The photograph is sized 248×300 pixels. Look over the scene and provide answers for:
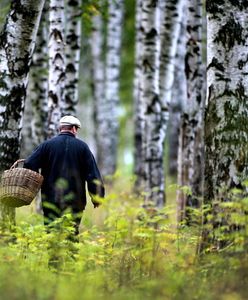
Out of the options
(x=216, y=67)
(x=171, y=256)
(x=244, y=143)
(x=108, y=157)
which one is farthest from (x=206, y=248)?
(x=108, y=157)

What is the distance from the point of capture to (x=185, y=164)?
14711 mm

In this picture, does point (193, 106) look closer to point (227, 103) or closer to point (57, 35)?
point (57, 35)

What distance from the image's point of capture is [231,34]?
8891mm

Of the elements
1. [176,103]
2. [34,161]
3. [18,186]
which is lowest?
[18,186]

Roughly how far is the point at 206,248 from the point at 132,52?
2955 centimetres

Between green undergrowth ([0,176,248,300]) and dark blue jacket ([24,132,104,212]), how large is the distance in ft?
3.41

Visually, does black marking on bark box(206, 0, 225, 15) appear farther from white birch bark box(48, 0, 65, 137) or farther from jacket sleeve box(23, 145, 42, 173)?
white birch bark box(48, 0, 65, 137)

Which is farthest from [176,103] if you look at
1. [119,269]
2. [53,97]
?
[119,269]

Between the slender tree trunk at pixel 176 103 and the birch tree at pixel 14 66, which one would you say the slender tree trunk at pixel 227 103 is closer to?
the birch tree at pixel 14 66

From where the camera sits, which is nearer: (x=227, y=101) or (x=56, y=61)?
(x=227, y=101)

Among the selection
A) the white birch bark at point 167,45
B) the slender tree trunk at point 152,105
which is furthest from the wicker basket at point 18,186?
the white birch bark at point 167,45

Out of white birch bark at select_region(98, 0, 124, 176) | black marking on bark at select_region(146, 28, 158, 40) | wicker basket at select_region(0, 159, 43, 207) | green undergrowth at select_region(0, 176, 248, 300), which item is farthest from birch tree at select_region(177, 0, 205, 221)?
white birch bark at select_region(98, 0, 124, 176)

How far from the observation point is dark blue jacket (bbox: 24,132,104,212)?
10.2 meters

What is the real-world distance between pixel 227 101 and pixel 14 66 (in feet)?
10.2
